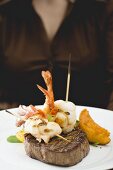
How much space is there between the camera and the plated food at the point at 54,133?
1.42 meters

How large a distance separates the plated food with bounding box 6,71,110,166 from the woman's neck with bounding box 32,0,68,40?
3.46 feet

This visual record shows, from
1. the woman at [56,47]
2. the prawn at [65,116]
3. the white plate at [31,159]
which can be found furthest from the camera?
the woman at [56,47]

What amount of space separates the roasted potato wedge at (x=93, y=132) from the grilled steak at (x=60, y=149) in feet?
0.19

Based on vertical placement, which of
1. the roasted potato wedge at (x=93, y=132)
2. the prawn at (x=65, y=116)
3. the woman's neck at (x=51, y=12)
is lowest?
the roasted potato wedge at (x=93, y=132)

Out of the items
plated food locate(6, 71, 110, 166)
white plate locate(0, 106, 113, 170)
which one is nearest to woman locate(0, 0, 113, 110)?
white plate locate(0, 106, 113, 170)

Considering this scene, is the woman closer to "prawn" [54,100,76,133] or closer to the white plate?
the white plate

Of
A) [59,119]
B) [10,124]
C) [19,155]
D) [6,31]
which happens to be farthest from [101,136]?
[6,31]

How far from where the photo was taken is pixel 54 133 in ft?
4.76

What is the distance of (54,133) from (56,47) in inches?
42.9

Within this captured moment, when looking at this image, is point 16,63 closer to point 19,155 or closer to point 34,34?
point 34,34

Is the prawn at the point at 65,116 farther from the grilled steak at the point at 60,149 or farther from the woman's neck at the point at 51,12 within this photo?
the woman's neck at the point at 51,12

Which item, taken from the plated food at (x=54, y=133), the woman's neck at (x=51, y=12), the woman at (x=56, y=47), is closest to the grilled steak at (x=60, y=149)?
the plated food at (x=54, y=133)

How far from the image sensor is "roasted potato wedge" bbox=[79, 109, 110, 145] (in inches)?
61.5

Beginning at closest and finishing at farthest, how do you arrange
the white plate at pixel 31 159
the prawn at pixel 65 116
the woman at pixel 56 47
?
the white plate at pixel 31 159
the prawn at pixel 65 116
the woman at pixel 56 47
